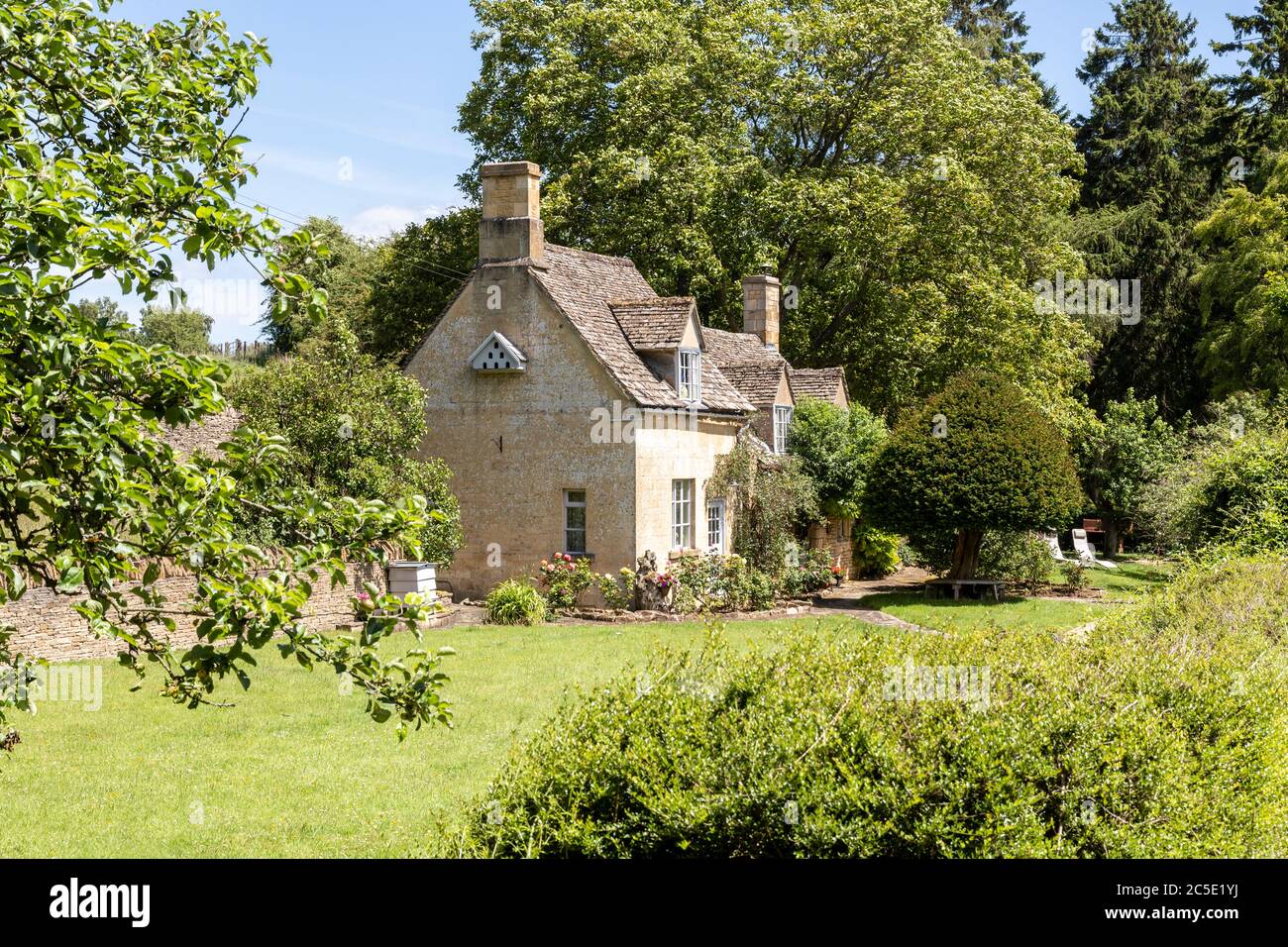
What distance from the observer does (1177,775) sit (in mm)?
6844

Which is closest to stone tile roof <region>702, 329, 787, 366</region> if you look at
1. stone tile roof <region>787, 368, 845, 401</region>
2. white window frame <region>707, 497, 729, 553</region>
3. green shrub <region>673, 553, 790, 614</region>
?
stone tile roof <region>787, 368, 845, 401</region>

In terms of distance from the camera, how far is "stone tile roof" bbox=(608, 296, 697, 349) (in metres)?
28.1

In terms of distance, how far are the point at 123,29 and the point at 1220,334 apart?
44.1m

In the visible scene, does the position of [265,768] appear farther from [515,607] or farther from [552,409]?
[552,409]

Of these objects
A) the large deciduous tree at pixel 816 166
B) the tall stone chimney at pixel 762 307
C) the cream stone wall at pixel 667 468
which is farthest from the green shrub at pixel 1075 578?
the tall stone chimney at pixel 762 307

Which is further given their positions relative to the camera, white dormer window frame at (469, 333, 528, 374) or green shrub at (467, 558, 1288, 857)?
white dormer window frame at (469, 333, 528, 374)

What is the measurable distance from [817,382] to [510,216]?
1240cm

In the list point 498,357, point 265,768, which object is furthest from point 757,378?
point 265,768

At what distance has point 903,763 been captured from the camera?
6434 millimetres

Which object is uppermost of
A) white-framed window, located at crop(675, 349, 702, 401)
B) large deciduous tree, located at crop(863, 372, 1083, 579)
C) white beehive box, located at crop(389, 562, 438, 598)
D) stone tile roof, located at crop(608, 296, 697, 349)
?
stone tile roof, located at crop(608, 296, 697, 349)

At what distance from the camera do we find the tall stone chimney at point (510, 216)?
88.4 ft

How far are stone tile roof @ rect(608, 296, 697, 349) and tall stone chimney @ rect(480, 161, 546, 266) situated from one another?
267cm

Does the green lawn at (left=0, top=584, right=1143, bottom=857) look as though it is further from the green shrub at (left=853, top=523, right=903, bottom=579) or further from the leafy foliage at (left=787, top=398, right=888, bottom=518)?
the green shrub at (left=853, top=523, right=903, bottom=579)
